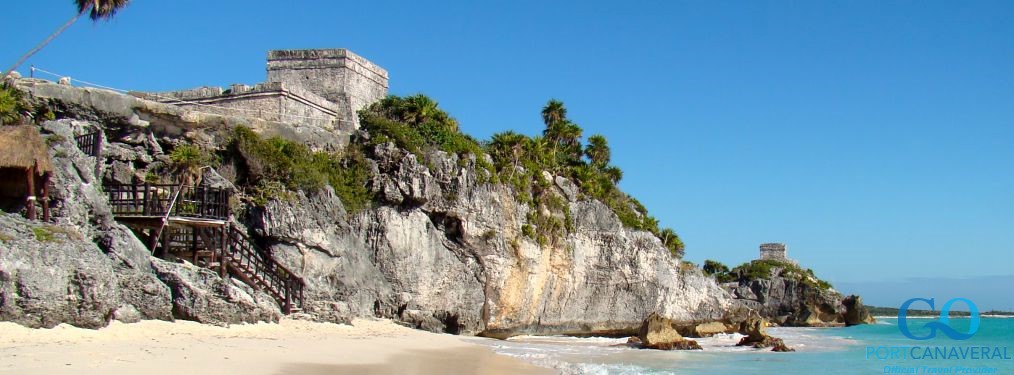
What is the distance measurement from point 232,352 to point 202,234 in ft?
23.2

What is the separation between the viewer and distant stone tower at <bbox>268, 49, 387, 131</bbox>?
96.5 ft

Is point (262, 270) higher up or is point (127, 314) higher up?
point (262, 270)

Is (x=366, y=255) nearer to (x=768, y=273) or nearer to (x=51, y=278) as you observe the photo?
(x=51, y=278)

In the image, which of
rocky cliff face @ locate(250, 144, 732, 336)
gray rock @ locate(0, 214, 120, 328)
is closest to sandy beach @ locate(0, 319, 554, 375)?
gray rock @ locate(0, 214, 120, 328)

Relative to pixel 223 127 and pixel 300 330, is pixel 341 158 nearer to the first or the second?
pixel 223 127

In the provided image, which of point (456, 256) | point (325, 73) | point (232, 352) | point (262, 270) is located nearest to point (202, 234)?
point (262, 270)

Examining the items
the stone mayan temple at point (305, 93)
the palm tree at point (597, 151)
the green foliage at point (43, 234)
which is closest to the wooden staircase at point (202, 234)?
the green foliage at point (43, 234)

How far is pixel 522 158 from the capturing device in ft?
104

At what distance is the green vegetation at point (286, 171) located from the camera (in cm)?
2214

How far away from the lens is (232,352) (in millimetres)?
13570

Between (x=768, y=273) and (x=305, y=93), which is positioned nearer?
(x=305, y=93)

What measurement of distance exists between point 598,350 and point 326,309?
23.9 feet

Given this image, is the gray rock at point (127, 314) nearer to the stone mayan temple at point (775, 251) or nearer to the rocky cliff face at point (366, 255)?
the rocky cliff face at point (366, 255)

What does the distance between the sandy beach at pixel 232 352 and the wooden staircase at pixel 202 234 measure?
1566 mm
